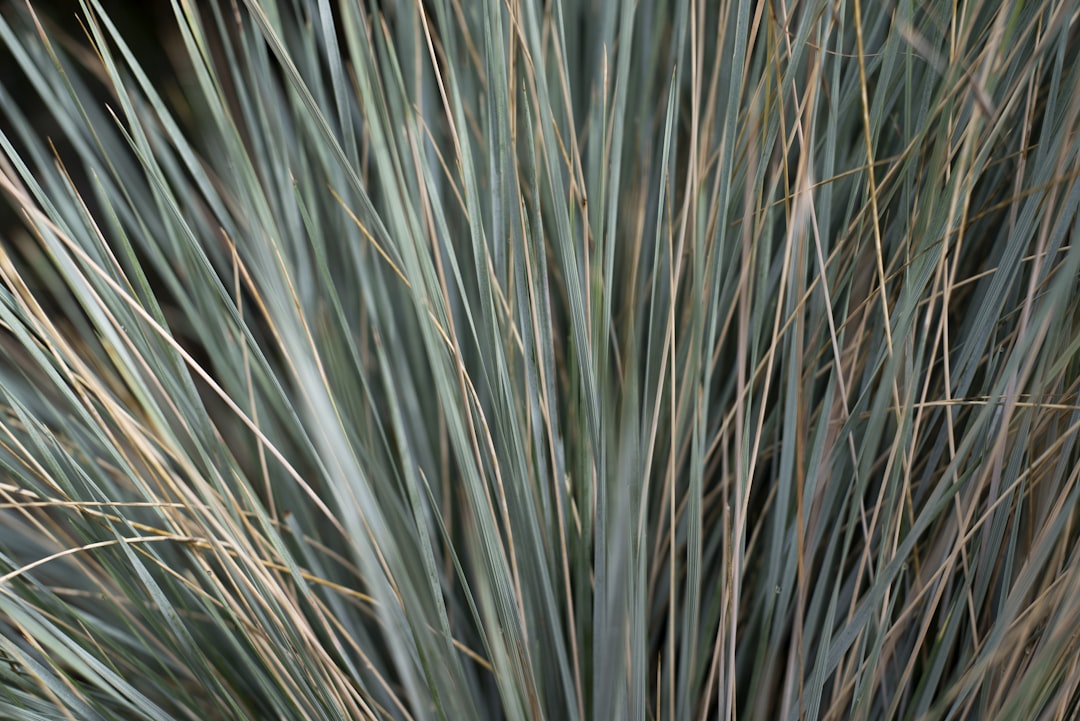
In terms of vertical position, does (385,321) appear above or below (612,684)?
above

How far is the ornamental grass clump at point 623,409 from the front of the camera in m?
0.37

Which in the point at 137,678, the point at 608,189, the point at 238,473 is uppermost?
the point at 608,189

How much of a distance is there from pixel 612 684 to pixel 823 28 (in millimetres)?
325

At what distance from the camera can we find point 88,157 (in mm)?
518

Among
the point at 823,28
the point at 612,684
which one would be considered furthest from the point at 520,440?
the point at 823,28

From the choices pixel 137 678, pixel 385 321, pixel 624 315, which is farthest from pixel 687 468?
pixel 137 678

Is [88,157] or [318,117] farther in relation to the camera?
[88,157]

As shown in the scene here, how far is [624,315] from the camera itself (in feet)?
1.73

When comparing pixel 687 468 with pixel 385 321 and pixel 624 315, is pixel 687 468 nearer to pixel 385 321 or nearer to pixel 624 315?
pixel 624 315

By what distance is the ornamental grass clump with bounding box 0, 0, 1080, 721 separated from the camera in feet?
1.22

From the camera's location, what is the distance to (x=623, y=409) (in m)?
0.35

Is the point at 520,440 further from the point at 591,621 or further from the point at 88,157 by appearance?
the point at 88,157

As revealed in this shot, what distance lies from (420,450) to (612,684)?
0.68 ft

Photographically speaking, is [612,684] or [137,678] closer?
[612,684]
